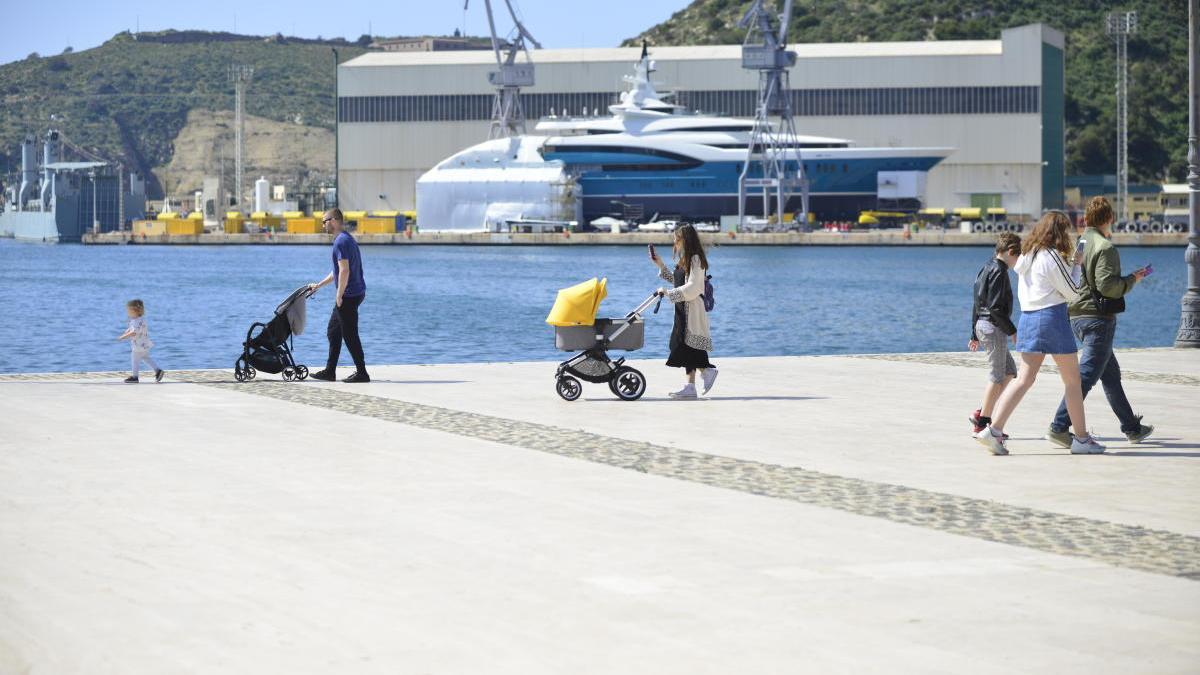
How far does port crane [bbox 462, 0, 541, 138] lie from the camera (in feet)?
398

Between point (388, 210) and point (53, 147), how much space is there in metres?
57.9

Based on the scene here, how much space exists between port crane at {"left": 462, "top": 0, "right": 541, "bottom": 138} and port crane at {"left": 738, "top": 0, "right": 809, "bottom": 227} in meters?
15.4

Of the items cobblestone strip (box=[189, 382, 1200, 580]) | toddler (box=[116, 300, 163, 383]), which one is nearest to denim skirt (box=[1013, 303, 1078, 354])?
cobblestone strip (box=[189, 382, 1200, 580])

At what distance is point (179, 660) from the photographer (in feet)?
22.1

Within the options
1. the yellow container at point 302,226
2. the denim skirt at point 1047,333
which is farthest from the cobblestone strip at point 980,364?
the yellow container at point 302,226

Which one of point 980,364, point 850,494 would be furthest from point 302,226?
point 850,494

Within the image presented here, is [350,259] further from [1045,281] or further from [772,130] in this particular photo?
[772,130]

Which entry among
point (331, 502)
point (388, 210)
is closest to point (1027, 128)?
point (388, 210)

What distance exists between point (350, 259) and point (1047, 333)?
25.1 feet

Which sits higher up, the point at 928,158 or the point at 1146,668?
the point at 928,158

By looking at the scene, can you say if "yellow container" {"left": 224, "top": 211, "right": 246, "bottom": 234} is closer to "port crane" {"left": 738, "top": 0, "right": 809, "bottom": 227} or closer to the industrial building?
the industrial building

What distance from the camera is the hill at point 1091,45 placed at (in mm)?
144625

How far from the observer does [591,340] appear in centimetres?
1656

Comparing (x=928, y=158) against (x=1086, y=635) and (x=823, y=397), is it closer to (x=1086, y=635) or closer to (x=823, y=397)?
(x=823, y=397)
